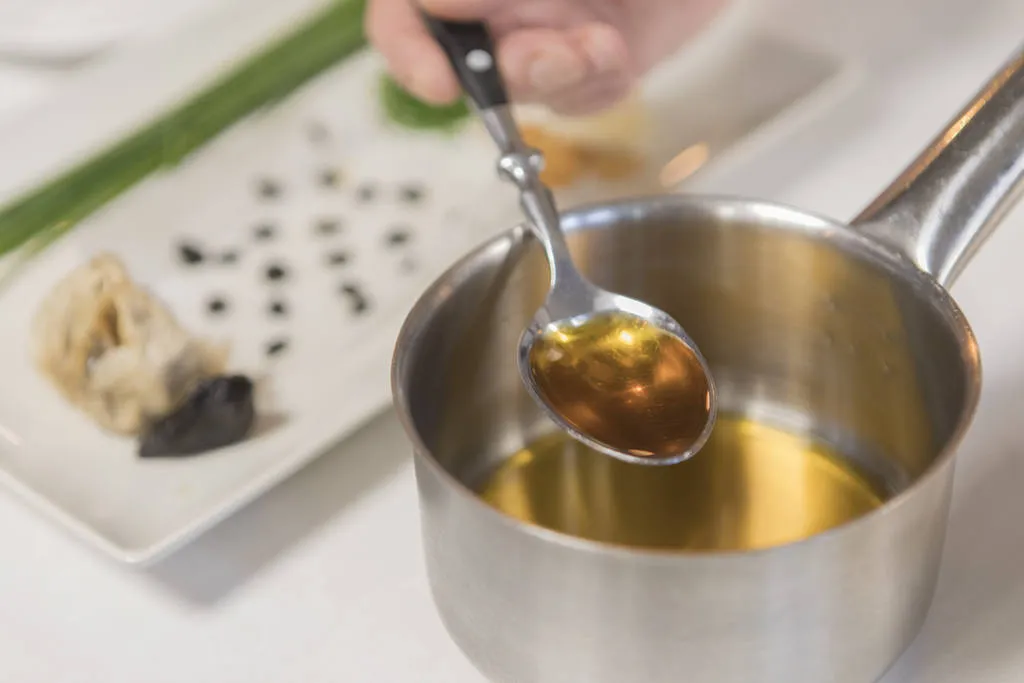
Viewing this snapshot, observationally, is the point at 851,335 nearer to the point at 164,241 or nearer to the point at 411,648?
the point at 411,648

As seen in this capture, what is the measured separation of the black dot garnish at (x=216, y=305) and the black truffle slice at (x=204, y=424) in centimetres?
10

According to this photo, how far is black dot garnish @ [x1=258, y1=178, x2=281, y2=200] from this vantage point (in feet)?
2.35

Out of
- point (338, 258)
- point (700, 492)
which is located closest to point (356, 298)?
point (338, 258)

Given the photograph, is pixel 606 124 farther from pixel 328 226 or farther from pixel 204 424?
pixel 204 424

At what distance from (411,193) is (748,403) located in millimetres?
283

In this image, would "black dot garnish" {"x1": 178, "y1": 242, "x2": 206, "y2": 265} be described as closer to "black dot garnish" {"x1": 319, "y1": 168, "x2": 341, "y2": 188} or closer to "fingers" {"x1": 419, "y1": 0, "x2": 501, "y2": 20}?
"black dot garnish" {"x1": 319, "y1": 168, "x2": 341, "y2": 188}

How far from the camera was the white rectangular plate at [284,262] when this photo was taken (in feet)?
1.68

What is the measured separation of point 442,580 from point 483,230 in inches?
13.3

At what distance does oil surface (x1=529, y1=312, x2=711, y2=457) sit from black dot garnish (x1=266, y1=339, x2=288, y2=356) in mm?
198

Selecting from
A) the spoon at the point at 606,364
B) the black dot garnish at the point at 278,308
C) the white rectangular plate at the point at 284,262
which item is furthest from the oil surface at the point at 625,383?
the black dot garnish at the point at 278,308

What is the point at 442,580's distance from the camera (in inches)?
15.0

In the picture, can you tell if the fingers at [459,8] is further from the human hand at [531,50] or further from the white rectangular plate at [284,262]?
the white rectangular plate at [284,262]

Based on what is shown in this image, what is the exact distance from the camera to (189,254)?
26.6 inches

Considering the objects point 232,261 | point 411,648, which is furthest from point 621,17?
point 411,648
